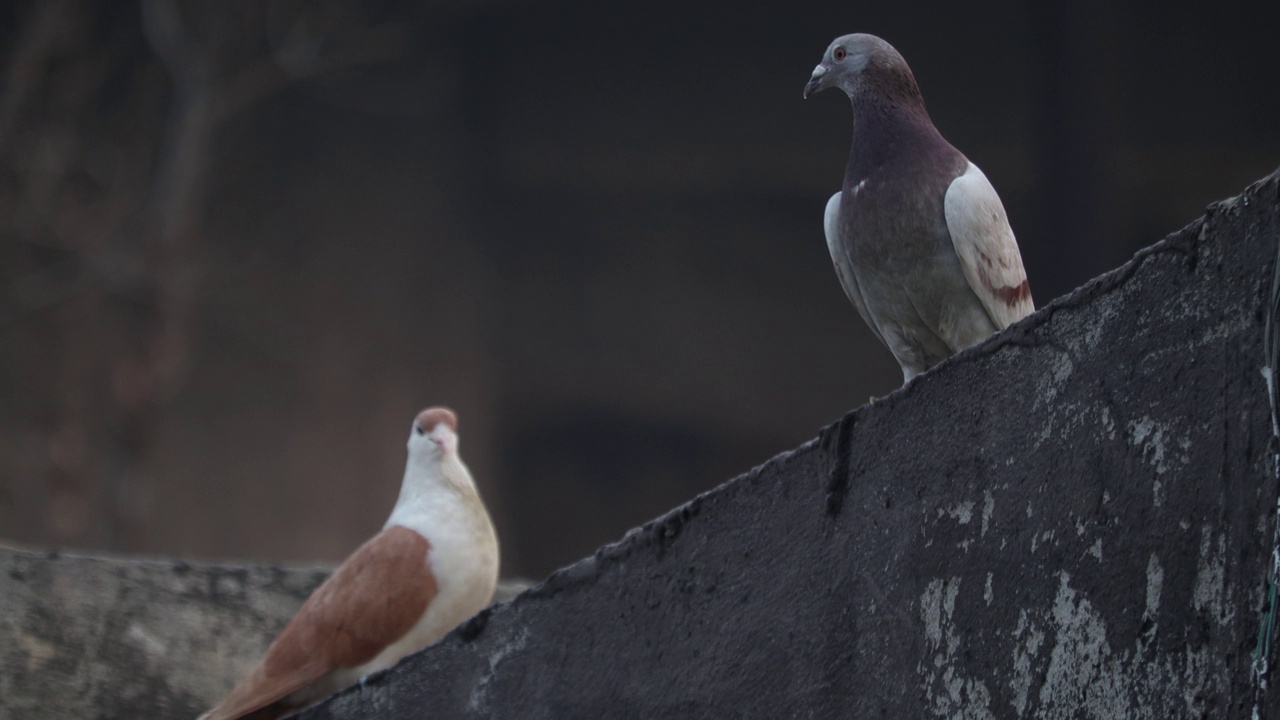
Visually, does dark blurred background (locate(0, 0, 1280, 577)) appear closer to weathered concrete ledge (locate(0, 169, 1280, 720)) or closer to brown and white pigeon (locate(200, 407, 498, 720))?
brown and white pigeon (locate(200, 407, 498, 720))

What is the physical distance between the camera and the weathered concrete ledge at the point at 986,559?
1.67 m

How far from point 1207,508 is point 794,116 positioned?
6.56 m

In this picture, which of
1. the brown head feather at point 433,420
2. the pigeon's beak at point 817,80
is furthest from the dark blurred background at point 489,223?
the pigeon's beak at point 817,80

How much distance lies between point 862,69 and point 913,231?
1.20 ft

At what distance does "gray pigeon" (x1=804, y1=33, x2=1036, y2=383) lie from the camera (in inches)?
98.7

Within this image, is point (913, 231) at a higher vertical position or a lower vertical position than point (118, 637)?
higher

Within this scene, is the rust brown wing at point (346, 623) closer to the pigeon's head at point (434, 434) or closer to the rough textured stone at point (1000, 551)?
the pigeon's head at point (434, 434)

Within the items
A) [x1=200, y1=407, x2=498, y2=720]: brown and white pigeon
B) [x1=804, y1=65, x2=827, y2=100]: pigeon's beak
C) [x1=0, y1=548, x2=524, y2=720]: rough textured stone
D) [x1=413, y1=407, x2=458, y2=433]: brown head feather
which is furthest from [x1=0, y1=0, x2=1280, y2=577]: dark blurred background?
[x1=804, y1=65, x2=827, y2=100]: pigeon's beak

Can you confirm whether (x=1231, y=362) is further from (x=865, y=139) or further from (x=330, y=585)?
(x=330, y=585)

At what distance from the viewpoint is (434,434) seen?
3.92 m

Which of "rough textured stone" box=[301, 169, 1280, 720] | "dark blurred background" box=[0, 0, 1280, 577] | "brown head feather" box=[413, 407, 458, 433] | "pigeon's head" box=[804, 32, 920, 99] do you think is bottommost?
"rough textured stone" box=[301, 169, 1280, 720]

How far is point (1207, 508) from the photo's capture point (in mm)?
1677

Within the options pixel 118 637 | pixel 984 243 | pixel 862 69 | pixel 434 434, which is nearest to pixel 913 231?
pixel 984 243

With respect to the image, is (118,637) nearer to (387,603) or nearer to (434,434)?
(387,603)
